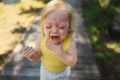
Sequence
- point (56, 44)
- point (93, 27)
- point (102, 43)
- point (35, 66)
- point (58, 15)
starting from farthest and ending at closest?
point (93, 27), point (102, 43), point (35, 66), point (56, 44), point (58, 15)

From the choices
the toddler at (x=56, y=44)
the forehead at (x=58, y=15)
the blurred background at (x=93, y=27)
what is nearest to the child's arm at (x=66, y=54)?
the toddler at (x=56, y=44)

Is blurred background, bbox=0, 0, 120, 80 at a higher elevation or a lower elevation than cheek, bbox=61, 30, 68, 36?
lower

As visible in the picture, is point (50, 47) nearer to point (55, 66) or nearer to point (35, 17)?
point (55, 66)

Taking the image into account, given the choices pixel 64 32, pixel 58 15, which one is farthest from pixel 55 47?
pixel 58 15

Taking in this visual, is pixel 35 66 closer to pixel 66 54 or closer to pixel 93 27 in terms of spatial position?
pixel 93 27

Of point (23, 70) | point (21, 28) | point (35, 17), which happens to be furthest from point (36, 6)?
point (23, 70)

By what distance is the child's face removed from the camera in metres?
2.56

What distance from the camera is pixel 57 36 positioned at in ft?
8.52

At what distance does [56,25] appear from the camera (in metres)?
2.57

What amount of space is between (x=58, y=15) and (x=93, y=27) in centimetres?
480

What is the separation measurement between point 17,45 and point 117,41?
6.89 feet

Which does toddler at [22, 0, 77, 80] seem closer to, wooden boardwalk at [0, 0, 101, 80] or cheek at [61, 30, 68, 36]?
cheek at [61, 30, 68, 36]

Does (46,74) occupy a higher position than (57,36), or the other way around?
(57,36)

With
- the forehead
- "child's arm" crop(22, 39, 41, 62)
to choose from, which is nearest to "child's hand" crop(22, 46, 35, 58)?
"child's arm" crop(22, 39, 41, 62)
